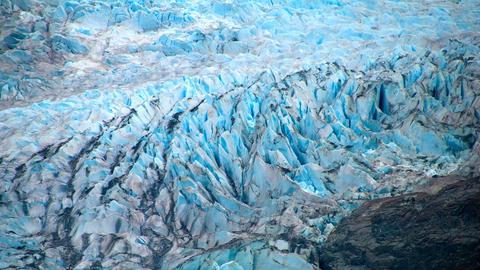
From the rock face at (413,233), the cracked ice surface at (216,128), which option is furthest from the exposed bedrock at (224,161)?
the rock face at (413,233)

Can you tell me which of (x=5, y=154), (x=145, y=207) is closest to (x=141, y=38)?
(x=5, y=154)

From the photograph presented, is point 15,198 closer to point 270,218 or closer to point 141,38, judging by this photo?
point 270,218

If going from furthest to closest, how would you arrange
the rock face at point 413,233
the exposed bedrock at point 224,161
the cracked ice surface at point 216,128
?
the cracked ice surface at point 216,128
the exposed bedrock at point 224,161
the rock face at point 413,233

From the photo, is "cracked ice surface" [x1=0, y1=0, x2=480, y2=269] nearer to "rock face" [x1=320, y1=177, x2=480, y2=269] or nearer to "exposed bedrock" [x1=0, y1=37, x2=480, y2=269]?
"exposed bedrock" [x1=0, y1=37, x2=480, y2=269]

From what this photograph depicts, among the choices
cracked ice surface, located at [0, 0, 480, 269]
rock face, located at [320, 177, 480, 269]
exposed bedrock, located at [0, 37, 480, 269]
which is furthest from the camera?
cracked ice surface, located at [0, 0, 480, 269]

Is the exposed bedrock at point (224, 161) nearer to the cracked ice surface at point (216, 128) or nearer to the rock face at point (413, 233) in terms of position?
the cracked ice surface at point (216, 128)

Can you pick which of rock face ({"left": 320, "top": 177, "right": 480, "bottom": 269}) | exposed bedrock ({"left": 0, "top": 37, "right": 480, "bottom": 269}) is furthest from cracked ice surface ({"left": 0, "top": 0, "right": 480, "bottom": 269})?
rock face ({"left": 320, "top": 177, "right": 480, "bottom": 269})
